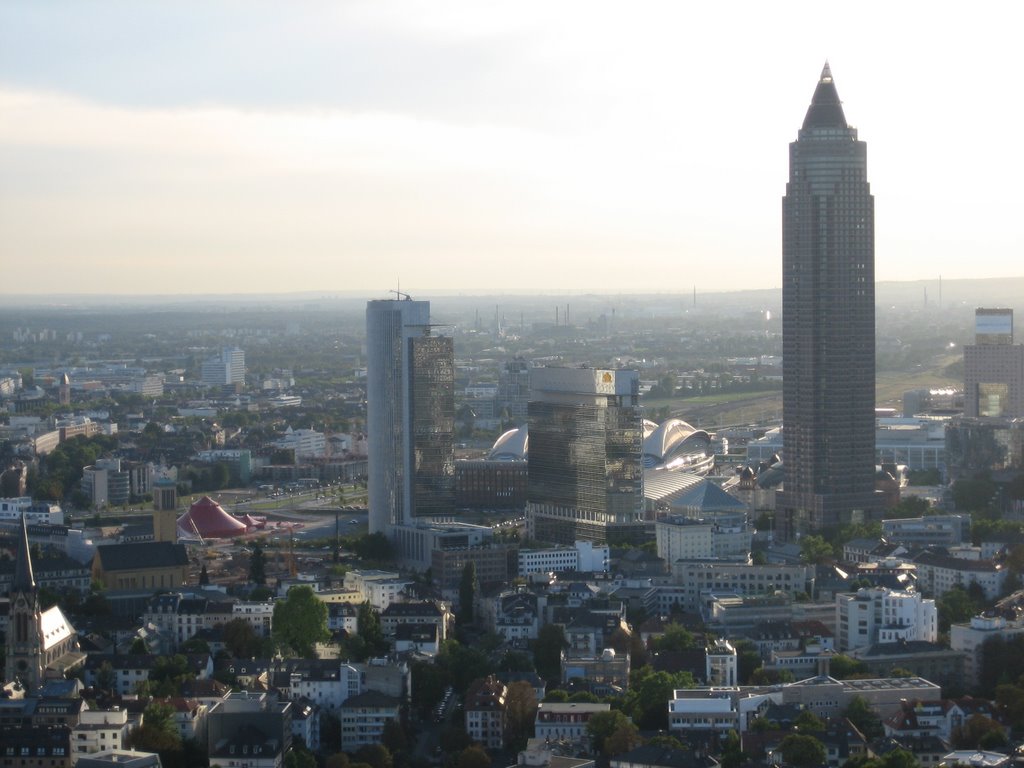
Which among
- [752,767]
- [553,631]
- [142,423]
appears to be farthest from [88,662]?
[142,423]

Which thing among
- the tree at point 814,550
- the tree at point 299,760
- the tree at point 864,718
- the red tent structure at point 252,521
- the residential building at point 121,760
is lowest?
the red tent structure at point 252,521

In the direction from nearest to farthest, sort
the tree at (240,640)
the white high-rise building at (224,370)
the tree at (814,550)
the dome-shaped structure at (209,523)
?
the tree at (240,640), the tree at (814,550), the dome-shaped structure at (209,523), the white high-rise building at (224,370)

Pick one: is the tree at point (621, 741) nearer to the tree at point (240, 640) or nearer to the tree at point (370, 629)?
the tree at point (370, 629)

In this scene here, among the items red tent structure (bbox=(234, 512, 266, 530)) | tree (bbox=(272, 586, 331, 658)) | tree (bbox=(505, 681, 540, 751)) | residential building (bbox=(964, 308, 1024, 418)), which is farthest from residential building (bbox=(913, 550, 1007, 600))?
residential building (bbox=(964, 308, 1024, 418))

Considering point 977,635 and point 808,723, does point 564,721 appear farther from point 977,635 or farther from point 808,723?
point 977,635

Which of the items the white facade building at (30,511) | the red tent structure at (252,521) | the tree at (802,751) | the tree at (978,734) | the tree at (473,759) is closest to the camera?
the tree at (802,751)

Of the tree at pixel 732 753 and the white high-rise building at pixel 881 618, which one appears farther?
the white high-rise building at pixel 881 618

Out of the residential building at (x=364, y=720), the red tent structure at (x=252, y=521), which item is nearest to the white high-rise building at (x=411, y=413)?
the red tent structure at (x=252, y=521)

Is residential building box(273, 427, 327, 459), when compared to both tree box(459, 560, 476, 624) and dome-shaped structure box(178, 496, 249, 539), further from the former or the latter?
→ tree box(459, 560, 476, 624)
